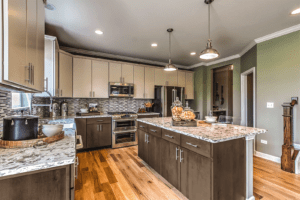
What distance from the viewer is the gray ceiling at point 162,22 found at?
6.94ft

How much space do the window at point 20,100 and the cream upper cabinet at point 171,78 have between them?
11.9ft

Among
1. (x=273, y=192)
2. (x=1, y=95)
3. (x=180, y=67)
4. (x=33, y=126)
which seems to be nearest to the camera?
(x=33, y=126)

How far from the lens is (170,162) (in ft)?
6.64

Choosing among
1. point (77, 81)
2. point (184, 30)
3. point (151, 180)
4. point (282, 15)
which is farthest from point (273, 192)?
point (77, 81)

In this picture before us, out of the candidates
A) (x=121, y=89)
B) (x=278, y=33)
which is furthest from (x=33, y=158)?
(x=278, y=33)

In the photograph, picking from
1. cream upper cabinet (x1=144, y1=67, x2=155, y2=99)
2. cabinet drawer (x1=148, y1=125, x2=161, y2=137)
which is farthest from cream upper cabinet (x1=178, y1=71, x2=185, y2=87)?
cabinet drawer (x1=148, y1=125, x2=161, y2=137)

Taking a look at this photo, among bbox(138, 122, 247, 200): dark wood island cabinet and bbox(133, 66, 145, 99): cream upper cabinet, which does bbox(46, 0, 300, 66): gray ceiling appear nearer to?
bbox(133, 66, 145, 99): cream upper cabinet

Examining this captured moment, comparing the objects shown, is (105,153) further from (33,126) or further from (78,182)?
(33,126)

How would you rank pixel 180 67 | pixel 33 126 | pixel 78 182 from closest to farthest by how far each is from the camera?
pixel 33 126 → pixel 78 182 → pixel 180 67

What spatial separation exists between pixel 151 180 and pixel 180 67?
438 cm

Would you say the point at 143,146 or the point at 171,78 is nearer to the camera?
the point at 143,146

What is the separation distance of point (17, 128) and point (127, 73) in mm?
3285

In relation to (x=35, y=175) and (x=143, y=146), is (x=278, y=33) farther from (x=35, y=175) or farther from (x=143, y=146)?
(x=35, y=175)

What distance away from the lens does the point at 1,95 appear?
141 centimetres
